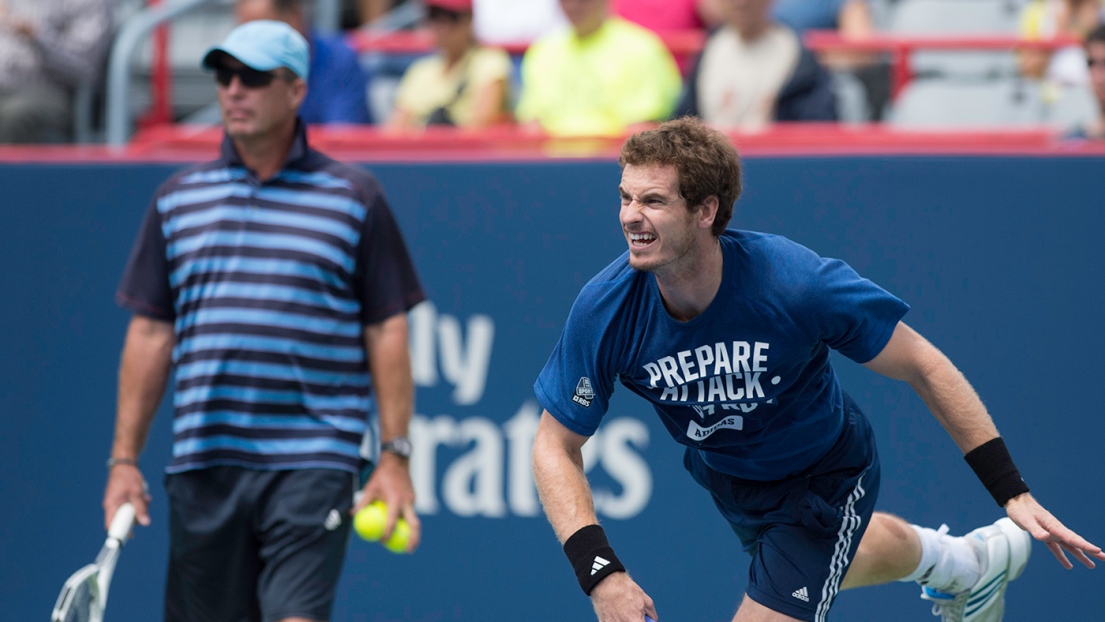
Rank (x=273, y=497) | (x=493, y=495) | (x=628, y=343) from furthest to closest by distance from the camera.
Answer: (x=493, y=495) → (x=273, y=497) → (x=628, y=343)

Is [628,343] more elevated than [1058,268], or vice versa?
[628,343]

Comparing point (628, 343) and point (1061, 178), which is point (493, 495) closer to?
point (628, 343)

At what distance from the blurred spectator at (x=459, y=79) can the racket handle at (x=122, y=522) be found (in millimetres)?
2966

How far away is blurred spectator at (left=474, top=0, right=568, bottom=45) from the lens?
27.0 ft

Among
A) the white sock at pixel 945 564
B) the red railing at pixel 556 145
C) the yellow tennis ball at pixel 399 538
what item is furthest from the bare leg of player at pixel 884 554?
the red railing at pixel 556 145

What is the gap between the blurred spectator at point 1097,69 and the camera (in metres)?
5.63

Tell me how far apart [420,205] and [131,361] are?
1.73m

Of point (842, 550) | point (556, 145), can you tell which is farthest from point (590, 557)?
point (556, 145)

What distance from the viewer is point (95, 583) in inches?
176

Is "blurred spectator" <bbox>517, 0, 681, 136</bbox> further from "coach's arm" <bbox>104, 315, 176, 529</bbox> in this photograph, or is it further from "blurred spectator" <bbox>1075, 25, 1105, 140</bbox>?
"coach's arm" <bbox>104, 315, 176, 529</bbox>

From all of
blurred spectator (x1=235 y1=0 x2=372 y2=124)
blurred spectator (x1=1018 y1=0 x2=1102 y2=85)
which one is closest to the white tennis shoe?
blurred spectator (x1=1018 y1=0 x2=1102 y2=85)

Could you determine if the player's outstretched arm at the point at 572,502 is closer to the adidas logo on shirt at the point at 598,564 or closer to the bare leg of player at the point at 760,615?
the adidas logo on shirt at the point at 598,564

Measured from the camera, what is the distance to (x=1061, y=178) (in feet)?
17.5

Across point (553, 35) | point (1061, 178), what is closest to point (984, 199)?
point (1061, 178)
